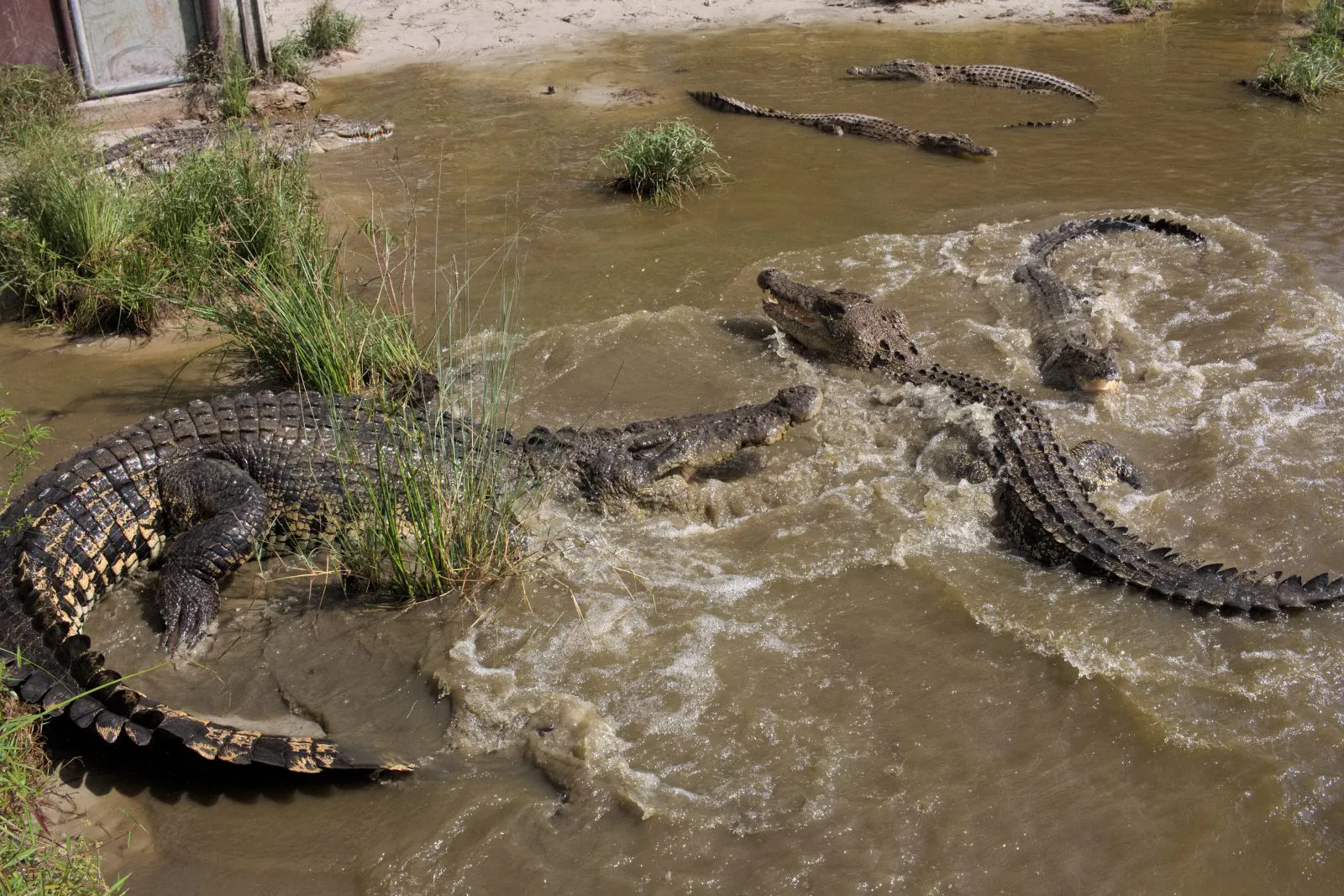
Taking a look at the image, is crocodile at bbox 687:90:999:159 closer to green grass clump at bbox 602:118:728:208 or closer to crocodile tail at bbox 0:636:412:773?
green grass clump at bbox 602:118:728:208

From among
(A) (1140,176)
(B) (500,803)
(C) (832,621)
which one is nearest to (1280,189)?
(A) (1140,176)

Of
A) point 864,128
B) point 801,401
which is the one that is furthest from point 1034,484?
point 864,128

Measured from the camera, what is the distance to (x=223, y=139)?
7.77m

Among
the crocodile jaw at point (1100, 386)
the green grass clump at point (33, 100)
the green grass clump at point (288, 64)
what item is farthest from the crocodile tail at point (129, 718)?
the green grass clump at point (288, 64)

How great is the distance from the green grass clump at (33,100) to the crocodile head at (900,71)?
349 inches

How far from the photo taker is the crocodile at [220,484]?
14.1ft

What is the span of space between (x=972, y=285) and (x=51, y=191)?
646 cm

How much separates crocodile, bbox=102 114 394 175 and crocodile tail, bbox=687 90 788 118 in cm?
358

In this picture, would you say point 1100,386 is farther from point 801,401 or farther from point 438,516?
point 438,516

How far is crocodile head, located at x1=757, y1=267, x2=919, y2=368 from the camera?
6.60 m

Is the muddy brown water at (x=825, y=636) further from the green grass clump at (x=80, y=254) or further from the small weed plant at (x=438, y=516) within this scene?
the green grass clump at (x=80, y=254)

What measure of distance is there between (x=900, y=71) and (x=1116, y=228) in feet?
17.0

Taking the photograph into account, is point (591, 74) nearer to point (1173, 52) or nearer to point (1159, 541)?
point (1173, 52)

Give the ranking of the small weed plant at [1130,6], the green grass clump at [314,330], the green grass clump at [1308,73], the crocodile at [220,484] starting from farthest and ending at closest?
the small weed plant at [1130,6] < the green grass clump at [1308,73] < the green grass clump at [314,330] < the crocodile at [220,484]
